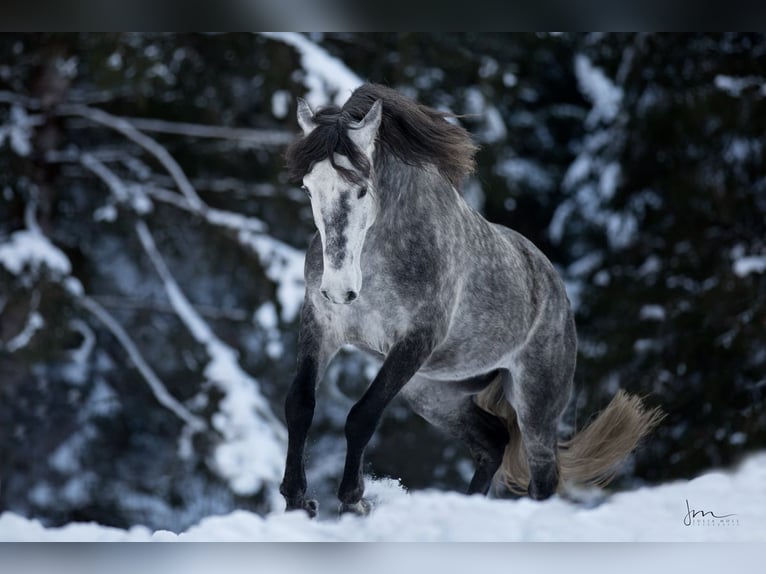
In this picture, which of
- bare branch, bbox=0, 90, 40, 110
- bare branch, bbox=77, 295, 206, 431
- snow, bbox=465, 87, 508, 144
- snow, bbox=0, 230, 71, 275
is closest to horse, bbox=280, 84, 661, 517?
snow, bbox=465, 87, 508, 144

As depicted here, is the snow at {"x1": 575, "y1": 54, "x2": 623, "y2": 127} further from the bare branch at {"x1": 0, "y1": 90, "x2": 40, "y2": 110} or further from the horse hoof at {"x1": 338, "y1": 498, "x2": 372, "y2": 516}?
the horse hoof at {"x1": 338, "y1": 498, "x2": 372, "y2": 516}

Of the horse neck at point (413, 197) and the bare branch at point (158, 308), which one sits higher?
the horse neck at point (413, 197)

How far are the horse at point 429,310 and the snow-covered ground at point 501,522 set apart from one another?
9cm

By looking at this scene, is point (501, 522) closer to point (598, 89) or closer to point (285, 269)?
point (285, 269)

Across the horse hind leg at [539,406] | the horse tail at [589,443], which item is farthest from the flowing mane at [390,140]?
the horse tail at [589,443]

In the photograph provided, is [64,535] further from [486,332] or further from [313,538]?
[486,332]

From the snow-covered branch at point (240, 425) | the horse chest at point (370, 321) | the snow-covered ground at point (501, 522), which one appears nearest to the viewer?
the horse chest at point (370, 321)

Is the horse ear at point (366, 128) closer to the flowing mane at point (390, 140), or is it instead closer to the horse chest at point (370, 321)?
the flowing mane at point (390, 140)

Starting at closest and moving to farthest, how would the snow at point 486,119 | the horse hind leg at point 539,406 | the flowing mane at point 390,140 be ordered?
the flowing mane at point 390,140 < the horse hind leg at point 539,406 < the snow at point 486,119

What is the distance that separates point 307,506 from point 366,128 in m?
1.02

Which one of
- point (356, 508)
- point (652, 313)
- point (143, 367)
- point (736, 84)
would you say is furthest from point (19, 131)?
point (356, 508)

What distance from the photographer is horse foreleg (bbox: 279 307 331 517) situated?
259 cm

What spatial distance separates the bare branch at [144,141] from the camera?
653 cm

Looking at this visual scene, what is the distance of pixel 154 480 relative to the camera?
674 centimetres
